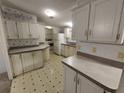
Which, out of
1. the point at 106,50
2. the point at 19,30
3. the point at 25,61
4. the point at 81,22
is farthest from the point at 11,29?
the point at 106,50

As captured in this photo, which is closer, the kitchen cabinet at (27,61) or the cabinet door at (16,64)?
the cabinet door at (16,64)

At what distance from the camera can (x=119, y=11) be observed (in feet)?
2.85

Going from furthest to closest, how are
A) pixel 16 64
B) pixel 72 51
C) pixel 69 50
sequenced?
pixel 69 50, pixel 72 51, pixel 16 64

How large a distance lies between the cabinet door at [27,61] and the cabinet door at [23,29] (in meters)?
0.80

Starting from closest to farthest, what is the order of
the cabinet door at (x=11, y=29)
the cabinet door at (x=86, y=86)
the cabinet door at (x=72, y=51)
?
the cabinet door at (x=86, y=86), the cabinet door at (x=11, y=29), the cabinet door at (x=72, y=51)

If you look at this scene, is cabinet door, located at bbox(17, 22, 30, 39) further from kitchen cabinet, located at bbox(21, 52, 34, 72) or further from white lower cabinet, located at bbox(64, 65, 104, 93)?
white lower cabinet, located at bbox(64, 65, 104, 93)

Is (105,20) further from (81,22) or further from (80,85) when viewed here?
(80,85)

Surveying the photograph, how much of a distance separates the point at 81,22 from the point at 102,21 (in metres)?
0.40

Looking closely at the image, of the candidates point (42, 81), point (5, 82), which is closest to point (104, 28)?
point (42, 81)

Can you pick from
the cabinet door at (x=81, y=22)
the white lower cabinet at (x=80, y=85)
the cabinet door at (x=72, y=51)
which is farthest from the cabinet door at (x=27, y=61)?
the cabinet door at (x=72, y=51)

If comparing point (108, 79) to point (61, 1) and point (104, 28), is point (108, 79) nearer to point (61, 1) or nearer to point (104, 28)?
point (104, 28)

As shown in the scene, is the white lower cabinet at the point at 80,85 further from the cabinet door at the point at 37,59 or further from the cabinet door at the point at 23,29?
the cabinet door at the point at 23,29

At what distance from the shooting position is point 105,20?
1.02 m

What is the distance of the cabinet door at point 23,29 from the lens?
2.65m
